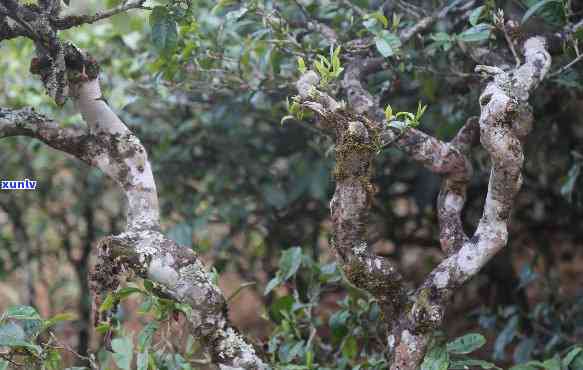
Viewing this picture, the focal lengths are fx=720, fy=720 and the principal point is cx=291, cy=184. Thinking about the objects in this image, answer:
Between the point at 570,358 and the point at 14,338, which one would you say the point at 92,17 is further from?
the point at 570,358

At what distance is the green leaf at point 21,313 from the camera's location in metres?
1.21

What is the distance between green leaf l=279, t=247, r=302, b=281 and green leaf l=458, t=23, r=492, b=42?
0.57 metres

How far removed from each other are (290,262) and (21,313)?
1.93 feet

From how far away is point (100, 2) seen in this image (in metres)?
2.93

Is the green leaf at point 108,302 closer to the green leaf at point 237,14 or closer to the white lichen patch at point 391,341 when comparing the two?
the white lichen patch at point 391,341

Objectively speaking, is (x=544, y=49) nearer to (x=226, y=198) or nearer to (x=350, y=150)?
(x=350, y=150)

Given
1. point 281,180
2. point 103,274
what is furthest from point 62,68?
point 281,180

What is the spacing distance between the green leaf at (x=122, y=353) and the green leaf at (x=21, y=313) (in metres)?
0.14

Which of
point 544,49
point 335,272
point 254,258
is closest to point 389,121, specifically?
point 544,49

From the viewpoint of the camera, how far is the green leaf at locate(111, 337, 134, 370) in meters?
1.23

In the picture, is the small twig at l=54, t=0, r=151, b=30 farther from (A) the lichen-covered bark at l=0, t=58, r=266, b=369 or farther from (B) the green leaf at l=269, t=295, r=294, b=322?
(B) the green leaf at l=269, t=295, r=294, b=322

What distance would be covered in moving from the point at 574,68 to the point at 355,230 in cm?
72

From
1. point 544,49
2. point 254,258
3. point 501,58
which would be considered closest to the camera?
point 544,49

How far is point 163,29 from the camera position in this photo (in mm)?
1361
